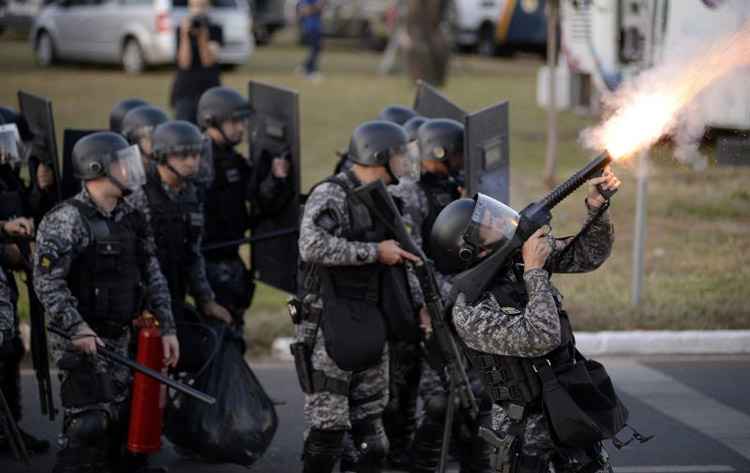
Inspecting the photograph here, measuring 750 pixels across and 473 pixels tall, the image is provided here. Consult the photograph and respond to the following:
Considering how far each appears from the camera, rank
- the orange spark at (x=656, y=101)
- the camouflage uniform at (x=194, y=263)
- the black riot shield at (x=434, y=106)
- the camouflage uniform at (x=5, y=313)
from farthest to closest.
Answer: the black riot shield at (x=434, y=106)
the camouflage uniform at (x=194, y=263)
the camouflage uniform at (x=5, y=313)
the orange spark at (x=656, y=101)

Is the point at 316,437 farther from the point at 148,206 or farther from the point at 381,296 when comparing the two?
the point at 148,206

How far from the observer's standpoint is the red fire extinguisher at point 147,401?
6.41 meters

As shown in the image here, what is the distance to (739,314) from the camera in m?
9.93

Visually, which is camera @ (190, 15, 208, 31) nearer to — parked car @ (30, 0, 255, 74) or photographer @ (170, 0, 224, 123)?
photographer @ (170, 0, 224, 123)

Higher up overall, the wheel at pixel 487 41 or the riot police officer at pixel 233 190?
the riot police officer at pixel 233 190

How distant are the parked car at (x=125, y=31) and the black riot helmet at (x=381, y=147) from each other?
19.6 meters

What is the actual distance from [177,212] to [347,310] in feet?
4.99

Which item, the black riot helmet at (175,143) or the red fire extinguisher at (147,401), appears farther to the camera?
the black riot helmet at (175,143)

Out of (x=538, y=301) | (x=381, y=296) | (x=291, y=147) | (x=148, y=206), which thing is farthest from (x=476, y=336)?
(x=291, y=147)

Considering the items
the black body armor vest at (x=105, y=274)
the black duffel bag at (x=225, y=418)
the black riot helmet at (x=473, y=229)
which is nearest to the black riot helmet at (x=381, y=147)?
the black body armor vest at (x=105, y=274)

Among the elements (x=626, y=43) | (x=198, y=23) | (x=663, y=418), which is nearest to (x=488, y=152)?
(x=663, y=418)

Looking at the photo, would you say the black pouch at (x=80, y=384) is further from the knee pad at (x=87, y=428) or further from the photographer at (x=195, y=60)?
the photographer at (x=195, y=60)

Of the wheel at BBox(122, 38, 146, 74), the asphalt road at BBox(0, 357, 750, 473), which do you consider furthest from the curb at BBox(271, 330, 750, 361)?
the wheel at BBox(122, 38, 146, 74)

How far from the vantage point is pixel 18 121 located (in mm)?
8055
